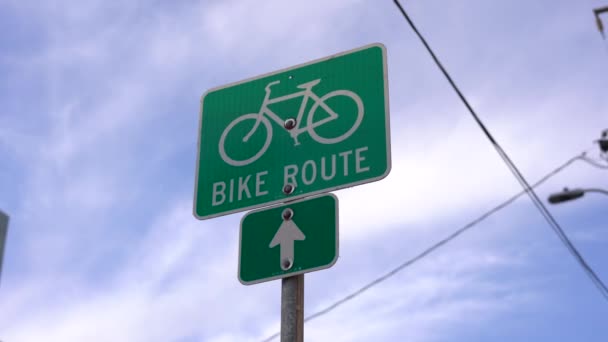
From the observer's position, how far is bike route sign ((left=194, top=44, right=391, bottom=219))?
3953 millimetres

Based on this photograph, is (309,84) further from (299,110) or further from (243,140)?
(243,140)

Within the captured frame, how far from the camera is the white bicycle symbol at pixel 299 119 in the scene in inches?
160

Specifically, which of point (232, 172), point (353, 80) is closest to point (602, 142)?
point (353, 80)

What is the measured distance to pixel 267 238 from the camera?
154 inches

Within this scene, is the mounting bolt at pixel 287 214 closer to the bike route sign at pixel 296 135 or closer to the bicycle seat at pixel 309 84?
the bike route sign at pixel 296 135

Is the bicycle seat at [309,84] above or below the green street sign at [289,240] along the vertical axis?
above

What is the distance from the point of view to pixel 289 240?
386 centimetres

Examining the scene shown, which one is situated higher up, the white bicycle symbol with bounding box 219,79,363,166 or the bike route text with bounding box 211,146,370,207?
the white bicycle symbol with bounding box 219,79,363,166

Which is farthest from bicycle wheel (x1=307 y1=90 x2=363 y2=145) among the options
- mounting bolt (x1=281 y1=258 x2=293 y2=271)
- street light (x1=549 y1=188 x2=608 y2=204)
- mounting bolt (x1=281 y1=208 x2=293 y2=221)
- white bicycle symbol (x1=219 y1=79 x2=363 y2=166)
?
street light (x1=549 y1=188 x2=608 y2=204)

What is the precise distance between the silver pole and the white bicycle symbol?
750 mm

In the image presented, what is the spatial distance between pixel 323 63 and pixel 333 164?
669 millimetres

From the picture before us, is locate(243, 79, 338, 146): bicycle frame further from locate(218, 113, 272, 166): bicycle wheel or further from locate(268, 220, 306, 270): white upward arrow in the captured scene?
locate(268, 220, 306, 270): white upward arrow

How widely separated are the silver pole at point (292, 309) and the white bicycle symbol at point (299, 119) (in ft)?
2.46

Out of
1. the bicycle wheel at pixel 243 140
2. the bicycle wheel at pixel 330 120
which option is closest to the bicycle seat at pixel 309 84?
the bicycle wheel at pixel 330 120
